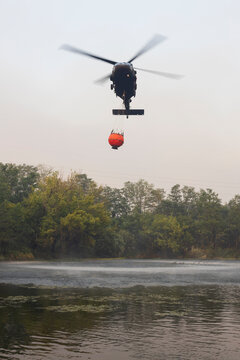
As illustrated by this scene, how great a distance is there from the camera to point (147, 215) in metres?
155

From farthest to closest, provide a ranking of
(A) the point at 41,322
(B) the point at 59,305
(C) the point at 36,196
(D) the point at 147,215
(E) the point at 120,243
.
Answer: (D) the point at 147,215 < (E) the point at 120,243 < (C) the point at 36,196 < (B) the point at 59,305 < (A) the point at 41,322

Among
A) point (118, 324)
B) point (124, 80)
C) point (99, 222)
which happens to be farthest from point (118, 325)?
point (99, 222)

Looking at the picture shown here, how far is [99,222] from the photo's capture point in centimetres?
11212

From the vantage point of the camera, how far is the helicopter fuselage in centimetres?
3469

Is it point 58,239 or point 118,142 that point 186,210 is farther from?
point 118,142

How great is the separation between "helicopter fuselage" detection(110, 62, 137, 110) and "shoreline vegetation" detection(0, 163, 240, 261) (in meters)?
60.2

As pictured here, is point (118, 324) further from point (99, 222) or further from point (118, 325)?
point (99, 222)

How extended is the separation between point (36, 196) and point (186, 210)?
267 feet

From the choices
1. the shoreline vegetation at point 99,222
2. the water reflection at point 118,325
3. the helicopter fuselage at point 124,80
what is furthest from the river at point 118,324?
the shoreline vegetation at point 99,222

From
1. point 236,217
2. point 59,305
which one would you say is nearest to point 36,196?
point 236,217

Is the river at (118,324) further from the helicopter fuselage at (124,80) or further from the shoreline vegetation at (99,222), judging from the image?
the shoreline vegetation at (99,222)

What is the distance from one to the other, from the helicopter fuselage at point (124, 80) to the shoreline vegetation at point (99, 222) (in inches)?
2369

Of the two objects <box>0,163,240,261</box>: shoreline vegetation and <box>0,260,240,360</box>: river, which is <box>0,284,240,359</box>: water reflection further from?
<box>0,163,240,261</box>: shoreline vegetation

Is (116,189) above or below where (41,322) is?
above
